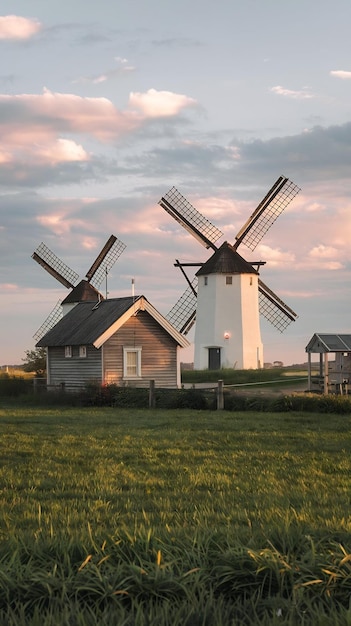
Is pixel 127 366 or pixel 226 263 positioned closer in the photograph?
pixel 127 366

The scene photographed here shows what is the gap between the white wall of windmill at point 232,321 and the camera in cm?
6241

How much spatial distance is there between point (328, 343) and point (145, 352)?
387 inches

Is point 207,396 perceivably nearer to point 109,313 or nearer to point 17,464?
point 109,313

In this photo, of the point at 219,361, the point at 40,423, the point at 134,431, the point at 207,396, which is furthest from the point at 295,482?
the point at 219,361

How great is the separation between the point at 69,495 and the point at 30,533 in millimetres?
4319

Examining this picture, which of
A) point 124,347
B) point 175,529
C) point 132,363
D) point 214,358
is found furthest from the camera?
point 214,358

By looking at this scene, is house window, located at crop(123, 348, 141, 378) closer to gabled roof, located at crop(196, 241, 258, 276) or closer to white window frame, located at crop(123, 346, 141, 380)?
white window frame, located at crop(123, 346, 141, 380)

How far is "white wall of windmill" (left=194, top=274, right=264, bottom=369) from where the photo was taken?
62.4 meters

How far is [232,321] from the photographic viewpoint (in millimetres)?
62469

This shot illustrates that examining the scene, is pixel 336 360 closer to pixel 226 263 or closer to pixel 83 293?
pixel 226 263

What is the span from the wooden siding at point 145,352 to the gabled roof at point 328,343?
7849 mm

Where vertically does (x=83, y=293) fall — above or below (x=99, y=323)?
above

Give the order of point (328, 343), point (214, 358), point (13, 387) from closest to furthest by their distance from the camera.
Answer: point (328, 343) → point (13, 387) → point (214, 358)

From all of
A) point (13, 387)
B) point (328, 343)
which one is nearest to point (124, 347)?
point (13, 387)
